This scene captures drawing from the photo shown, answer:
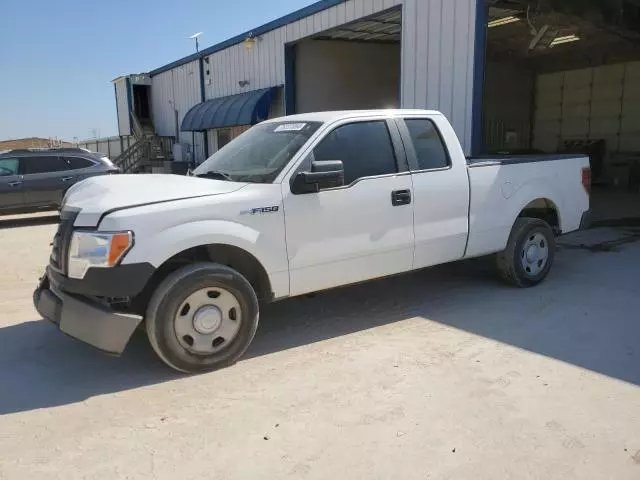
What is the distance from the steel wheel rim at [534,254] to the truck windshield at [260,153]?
2943 mm

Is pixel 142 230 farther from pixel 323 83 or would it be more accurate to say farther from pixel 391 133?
pixel 323 83

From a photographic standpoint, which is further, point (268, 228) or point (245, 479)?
point (268, 228)

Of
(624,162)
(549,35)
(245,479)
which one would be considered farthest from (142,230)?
(624,162)

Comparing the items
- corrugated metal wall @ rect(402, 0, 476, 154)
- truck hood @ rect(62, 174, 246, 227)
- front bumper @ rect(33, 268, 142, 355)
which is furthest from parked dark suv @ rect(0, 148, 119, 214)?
front bumper @ rect(33, 268, 142, 355)

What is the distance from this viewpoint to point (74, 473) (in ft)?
9.11

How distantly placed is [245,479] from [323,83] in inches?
586

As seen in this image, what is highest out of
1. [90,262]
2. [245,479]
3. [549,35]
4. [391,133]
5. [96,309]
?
[549,35]

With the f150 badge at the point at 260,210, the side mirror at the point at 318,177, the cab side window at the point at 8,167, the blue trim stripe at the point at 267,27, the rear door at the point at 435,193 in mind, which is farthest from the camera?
the blue trim stripe at the point at 267,27

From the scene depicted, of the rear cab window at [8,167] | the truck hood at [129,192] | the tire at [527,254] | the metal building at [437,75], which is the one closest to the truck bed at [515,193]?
the tire at [527,254]

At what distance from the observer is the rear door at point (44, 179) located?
1208 cm

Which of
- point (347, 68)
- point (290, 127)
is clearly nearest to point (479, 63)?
point (290, 127)

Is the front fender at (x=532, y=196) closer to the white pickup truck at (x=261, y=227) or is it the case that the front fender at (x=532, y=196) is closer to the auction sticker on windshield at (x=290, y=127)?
the white pickup truck at (x=261, y=227)

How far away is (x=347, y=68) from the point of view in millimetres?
17422

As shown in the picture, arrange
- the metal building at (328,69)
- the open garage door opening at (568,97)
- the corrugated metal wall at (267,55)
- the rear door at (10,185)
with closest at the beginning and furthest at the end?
the metal building at (328,69) → the corrugated metal wall at (267,55) → the rear door at (10,185) → the open garage door opening at (568,97)
